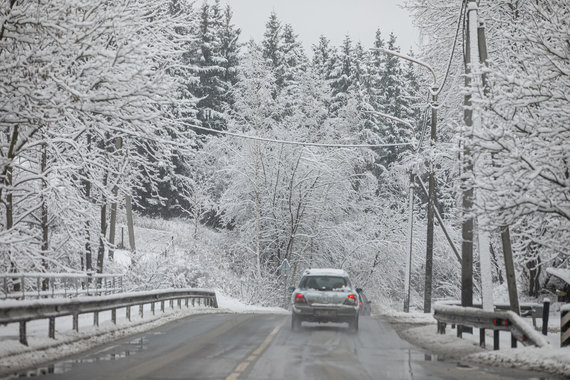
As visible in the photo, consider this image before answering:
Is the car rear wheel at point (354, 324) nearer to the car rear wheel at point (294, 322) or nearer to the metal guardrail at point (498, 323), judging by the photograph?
the car rear wheel at point (294, 322)

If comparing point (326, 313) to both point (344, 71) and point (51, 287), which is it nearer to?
point (51, 287)

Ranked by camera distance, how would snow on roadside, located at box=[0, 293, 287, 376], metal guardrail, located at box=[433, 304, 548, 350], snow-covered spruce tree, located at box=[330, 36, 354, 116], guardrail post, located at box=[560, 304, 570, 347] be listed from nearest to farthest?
snow on roadside, located at box=[0, 293, 287, 376], metal guardrail, located at box=[433, 304, 548, 350], guardrail post, located at box=[560, 304, 570, 347], snow-covered spruce tree, located at box=[330, 36, 354, 116]

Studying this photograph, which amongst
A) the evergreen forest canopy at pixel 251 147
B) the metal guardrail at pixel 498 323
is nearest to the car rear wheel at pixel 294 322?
the metal guardrail at pixel 498 323

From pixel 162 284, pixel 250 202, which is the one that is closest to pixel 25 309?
pixel 162 284

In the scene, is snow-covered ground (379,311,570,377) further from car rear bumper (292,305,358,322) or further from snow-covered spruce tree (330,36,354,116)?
snow-covered spruce tree (330,36,354,116)

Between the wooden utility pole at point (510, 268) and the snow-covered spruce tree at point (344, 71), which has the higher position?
the snow-covered spruce tree at point (344, 71)

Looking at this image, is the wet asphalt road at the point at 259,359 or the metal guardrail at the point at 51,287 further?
the metal guardrail at the point at 51,287

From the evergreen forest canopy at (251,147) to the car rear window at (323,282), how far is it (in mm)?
4868

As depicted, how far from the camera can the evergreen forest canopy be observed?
13.9 m

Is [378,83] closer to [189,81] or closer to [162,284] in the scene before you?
[189,81]

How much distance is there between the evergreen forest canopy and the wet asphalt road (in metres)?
3.68

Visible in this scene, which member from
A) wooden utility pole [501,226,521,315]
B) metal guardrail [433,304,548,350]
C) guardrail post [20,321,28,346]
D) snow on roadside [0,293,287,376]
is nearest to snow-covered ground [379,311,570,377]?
metal guardrail [433,304,548,350]

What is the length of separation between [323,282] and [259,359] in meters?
7.77

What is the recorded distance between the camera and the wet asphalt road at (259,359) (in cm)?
1043
